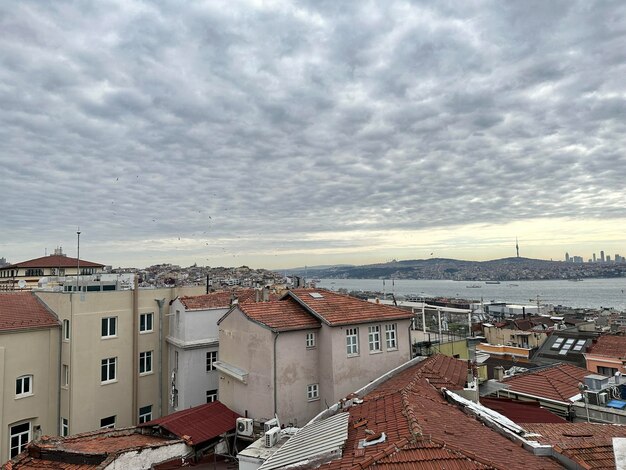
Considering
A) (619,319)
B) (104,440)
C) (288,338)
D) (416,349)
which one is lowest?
(619,319)

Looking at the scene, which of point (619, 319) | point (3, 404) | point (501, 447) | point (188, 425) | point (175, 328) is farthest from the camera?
point (619, 319)

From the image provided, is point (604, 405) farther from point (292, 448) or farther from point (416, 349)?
point (292, 448)

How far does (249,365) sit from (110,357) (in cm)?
1173

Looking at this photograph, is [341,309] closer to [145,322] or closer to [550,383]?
[550,383]

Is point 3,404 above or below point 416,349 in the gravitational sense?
below

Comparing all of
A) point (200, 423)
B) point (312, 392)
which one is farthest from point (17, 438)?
point (312, 392)

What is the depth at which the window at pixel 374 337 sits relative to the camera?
68.2ft

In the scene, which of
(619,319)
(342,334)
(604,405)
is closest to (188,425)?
(342,334)

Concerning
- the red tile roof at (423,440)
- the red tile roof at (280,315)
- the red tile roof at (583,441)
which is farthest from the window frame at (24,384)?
the red tile roof at (583,441)

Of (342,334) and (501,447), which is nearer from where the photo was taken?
(501,447)

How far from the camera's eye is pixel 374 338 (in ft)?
68.7

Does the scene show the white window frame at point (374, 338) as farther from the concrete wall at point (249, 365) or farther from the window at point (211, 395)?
the window at point (211, 395)

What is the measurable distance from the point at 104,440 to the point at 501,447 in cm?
1459

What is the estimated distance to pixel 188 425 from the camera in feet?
59.2
